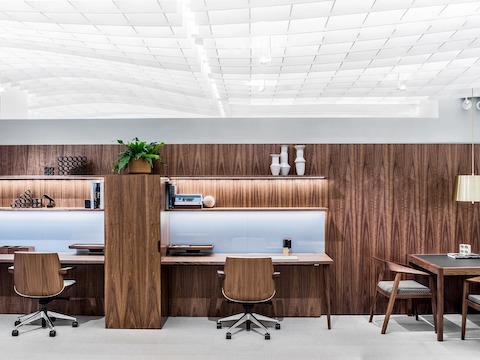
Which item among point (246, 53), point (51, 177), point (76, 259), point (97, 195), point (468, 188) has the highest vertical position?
point (246, 53)

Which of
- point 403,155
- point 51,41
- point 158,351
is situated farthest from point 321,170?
point 51,41

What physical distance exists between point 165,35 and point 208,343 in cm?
334

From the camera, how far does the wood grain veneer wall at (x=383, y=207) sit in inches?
228

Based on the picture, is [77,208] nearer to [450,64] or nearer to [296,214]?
[296,214]

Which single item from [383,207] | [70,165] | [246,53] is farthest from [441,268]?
[70,165]

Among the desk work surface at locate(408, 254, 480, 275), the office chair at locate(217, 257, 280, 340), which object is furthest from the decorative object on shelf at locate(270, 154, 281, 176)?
the desk work surface at locate(408, 254, 480, 275)

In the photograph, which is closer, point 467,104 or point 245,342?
point 245,342

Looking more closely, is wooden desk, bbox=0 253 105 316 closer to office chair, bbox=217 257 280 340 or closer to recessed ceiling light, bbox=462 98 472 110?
office chair, bbox=217 257 280 340

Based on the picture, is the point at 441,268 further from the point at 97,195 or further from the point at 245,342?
the point at 97,195

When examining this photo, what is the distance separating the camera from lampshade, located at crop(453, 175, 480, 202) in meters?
5.41

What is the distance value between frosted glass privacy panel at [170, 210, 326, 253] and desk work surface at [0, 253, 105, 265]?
97cm

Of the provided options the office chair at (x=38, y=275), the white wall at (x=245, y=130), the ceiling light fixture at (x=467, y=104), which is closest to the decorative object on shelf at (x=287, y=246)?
the white wall at (x=245, y=130)

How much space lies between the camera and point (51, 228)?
6.00 meters

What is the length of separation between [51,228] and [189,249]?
191 cm
